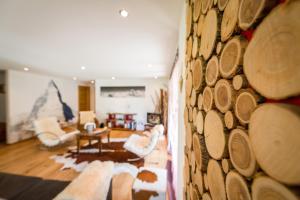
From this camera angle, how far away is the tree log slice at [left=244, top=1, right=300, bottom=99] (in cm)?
27

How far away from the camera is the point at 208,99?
0.69 m

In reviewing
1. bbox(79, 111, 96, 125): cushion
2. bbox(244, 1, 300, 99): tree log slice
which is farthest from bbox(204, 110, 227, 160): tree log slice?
bbox(79, 111, 96, 125): cushion

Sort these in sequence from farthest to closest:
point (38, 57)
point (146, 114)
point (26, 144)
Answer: point (146, 114) < point (26, 144) < point (38, 57)

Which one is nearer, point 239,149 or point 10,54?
point 239,149

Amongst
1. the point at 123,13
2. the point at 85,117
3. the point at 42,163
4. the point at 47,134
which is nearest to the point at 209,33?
the point at 123,13

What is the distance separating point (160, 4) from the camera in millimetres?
1262

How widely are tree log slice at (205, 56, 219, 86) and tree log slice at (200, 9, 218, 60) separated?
0.04 metres

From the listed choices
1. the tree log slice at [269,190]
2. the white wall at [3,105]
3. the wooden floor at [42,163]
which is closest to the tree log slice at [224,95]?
the tree log slice at [269,190]

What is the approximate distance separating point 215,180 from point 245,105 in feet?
1.14

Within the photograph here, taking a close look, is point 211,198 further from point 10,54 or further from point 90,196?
point 10,54

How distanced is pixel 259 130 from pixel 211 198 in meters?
0.42

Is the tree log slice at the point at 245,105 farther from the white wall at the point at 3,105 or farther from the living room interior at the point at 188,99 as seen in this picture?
the white wall at the point at 3,105

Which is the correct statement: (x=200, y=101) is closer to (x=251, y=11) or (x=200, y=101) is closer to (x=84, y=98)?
(x=251, y=11)

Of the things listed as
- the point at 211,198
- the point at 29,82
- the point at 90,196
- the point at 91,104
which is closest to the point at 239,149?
the point at 211,198
